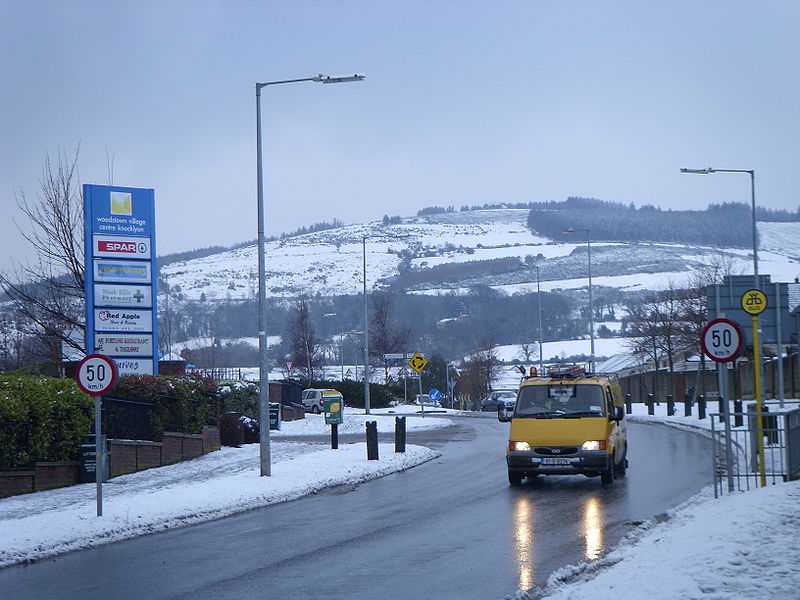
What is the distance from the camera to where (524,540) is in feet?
43.2

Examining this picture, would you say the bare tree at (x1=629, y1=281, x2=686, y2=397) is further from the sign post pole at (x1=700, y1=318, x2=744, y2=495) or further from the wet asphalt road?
the sign post pole at (x1=700, y1=318, x2=744, y2=495)

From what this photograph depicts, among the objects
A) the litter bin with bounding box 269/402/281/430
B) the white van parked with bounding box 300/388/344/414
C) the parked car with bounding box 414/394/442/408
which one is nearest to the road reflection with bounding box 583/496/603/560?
the litter bin with bounding box 269/402/281/430

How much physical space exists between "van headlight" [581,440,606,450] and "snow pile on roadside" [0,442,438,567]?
17.1 ft

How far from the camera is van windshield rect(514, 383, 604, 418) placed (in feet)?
66.7

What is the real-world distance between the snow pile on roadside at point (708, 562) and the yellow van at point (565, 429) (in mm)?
6753

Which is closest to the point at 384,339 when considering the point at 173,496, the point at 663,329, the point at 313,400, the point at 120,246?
the point at 313,400

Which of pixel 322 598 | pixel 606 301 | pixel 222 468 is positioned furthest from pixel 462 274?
pixel 322 598

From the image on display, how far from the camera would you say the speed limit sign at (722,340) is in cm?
1614

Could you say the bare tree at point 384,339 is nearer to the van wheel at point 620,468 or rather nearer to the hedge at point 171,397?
the hedge at point 171,397

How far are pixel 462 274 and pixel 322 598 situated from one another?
572ft

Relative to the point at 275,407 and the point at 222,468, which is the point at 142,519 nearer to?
the point at 222,468

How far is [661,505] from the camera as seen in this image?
53.6 feet

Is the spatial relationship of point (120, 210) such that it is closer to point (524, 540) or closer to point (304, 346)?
point (524, 540)

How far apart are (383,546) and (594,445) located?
24.7 feet
